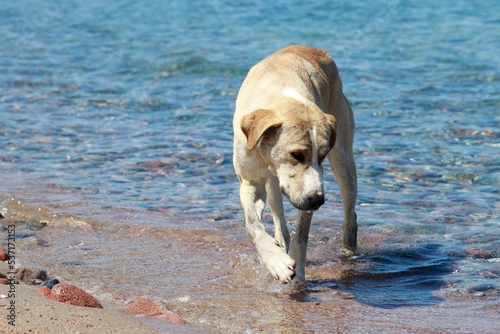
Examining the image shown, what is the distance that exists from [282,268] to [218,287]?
81cm

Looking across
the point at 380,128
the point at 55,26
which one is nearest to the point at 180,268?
the point at 380,128

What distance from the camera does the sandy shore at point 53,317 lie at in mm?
5027

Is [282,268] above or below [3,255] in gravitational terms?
above

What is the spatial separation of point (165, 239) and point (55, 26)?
1650 cm

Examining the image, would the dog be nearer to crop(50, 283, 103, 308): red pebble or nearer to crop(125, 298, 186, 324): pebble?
crop(125, 298, 186, 324): pebble

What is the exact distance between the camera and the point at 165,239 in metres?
8.19

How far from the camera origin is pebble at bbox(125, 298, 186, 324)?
5.87 metres

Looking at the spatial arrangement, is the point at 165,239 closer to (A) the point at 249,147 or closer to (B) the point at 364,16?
(A) the point at 249,147

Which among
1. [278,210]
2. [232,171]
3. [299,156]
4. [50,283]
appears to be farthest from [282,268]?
[232,171]

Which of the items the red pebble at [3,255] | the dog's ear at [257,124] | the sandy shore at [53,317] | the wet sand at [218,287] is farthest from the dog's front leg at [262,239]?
the red pebble at [3,255]

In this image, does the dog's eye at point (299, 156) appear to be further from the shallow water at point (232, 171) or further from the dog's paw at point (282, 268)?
the shallow water at point (232, 171)

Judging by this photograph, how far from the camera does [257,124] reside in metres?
6.12

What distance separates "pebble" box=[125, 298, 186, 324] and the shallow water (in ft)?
0.54

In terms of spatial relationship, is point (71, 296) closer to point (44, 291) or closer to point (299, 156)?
point (44, 291)
